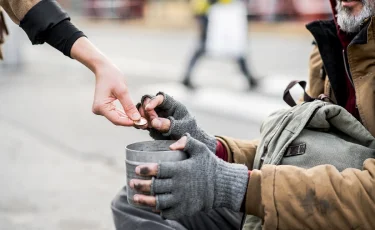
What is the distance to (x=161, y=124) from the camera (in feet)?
6.61

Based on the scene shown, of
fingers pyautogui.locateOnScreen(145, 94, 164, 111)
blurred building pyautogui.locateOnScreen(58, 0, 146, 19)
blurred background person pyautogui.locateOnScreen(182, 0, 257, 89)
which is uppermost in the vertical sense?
fingers pyautogui.locateOnScreen(145, 94, 164, 111)

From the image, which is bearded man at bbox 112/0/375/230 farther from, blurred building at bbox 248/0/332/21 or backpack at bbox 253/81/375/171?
blurred building at bbox 248/0/332/21

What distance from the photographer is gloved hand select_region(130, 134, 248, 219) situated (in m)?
1.63

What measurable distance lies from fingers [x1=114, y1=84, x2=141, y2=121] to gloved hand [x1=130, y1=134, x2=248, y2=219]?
331mm

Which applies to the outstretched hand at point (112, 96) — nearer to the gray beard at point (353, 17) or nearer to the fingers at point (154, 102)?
the fingers at point (154, 102)

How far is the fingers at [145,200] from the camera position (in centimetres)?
165

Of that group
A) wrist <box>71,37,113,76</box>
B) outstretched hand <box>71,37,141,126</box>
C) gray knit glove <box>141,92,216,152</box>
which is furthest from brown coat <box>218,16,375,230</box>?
wrist <box>71,37,113,76</box>

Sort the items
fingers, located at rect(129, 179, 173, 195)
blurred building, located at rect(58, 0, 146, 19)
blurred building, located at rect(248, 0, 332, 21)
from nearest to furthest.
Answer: fingers, located at rect(129, 179, 173, 195)
blurred building, located at rect(248, 0, 332, 21)
blurred building, located at rect(58, 0, 146, 19)

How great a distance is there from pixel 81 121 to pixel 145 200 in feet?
17.3

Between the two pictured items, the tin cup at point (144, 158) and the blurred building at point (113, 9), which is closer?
the tin cup at point (144, 158)

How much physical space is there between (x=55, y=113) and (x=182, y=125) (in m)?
5.46

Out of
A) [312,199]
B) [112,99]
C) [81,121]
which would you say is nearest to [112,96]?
[112,99]

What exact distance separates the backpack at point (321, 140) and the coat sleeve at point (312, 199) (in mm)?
136

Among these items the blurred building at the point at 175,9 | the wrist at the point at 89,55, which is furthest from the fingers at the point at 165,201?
the blurred building at the point at 175,9
